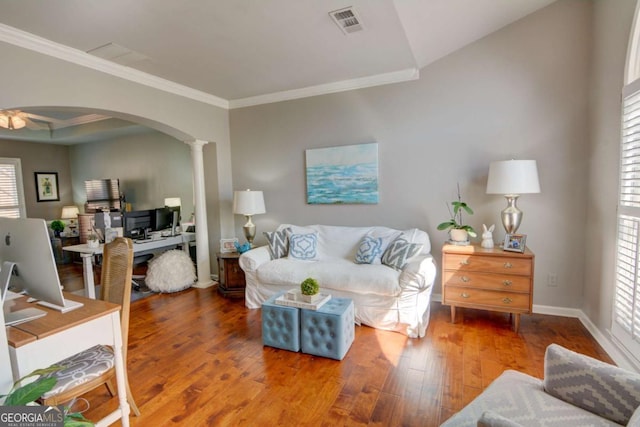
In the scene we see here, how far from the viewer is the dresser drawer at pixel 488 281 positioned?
111 inches

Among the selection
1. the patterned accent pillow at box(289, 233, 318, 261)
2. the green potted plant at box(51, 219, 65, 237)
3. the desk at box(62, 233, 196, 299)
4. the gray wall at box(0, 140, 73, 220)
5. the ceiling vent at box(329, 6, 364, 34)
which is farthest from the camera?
the gray wall at box(0, 140, 73, 220)

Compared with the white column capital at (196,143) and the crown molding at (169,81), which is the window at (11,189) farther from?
the crown molding at (169,81)

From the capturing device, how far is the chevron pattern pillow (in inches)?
47.3

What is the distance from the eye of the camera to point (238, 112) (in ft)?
15.3

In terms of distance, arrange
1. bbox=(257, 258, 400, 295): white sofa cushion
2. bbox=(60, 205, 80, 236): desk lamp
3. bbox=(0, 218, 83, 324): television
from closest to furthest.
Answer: bbox=(0, 218, 83, 324): television
bbox=(257, 258, 400, 295): white sofa cushion
bbox=(60, 205, 80, 236): desk lamp

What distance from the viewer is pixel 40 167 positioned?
22.9 feet

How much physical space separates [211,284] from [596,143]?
4.67m

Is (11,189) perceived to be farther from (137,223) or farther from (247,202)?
(247,202)

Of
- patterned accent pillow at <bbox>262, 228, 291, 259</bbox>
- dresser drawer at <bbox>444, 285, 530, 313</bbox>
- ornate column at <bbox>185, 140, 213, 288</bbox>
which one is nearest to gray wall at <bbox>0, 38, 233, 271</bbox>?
ornate column at <bbox>185, 140, 213, 288</bbox>

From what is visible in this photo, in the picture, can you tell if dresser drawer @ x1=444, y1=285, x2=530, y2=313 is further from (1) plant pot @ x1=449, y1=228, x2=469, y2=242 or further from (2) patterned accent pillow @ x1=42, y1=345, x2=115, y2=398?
(2) patterned accent pillow @ x1=42, y1=345, x2=115, y2=398

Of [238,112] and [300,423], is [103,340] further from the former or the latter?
[238,112]

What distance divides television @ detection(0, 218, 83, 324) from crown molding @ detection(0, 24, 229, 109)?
1921 mm

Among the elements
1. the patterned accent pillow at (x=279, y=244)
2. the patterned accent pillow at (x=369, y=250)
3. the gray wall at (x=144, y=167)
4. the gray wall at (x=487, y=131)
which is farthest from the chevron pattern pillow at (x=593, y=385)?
the gray wall at (x=144, y=167)

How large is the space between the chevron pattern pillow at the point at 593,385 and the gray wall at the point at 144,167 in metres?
5.70
